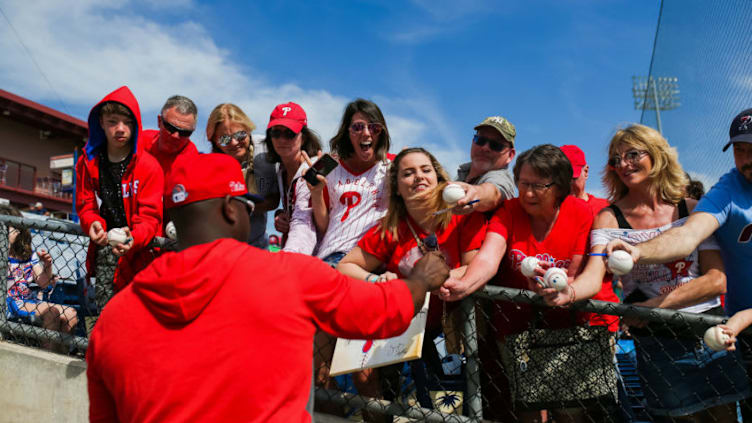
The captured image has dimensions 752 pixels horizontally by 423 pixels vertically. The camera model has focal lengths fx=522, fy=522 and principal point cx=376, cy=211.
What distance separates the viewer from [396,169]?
3.24 metres

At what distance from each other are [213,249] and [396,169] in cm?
171

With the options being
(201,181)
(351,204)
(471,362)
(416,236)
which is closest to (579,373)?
(471,362)

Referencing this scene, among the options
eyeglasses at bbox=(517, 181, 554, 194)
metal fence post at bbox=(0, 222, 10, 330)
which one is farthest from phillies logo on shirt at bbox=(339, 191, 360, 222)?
metal fence post at bbox=(0, 222, 10, 330)

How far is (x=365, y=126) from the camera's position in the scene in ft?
12.0

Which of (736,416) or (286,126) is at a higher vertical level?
(286,126)

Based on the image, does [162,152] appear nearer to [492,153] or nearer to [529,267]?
[492,153]

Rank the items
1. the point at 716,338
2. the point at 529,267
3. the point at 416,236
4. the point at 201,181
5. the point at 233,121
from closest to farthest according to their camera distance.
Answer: the point at 201,181
the point at 716,338
the point at 529,267
the point at 416,236
the point at 233,121

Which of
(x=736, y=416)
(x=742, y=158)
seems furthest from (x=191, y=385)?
(x=742, y=158)

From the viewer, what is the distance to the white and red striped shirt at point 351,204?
11.2 feet

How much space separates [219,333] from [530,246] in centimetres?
183

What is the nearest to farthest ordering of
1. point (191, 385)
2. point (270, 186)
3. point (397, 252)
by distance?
1. point (191, 385)
2. point (397, 252)
3. point (270, 186)

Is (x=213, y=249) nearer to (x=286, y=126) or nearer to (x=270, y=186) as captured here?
(x=286, y=126)

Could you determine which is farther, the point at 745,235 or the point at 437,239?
the point at 437,239

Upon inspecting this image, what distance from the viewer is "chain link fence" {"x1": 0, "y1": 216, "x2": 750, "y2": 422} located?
8.18ft
